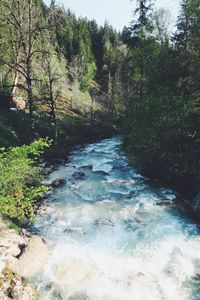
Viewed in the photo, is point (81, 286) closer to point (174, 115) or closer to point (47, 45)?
point (174, 115)

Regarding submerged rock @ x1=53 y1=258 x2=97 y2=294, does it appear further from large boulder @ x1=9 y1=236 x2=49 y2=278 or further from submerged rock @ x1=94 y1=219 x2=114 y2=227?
submerged rock @ x1=94 y1=219 x2=114 y2=227

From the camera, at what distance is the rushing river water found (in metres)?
11.6

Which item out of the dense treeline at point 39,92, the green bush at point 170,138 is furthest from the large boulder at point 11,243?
the green bush at point 170,138

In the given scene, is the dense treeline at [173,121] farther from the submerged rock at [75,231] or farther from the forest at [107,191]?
the submerged rock at [75,231]

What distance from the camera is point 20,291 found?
10.6 metres

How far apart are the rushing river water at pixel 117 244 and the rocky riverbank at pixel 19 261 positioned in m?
0.50

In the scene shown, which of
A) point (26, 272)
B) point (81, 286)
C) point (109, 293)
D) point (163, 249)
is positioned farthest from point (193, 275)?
point (26, 272)

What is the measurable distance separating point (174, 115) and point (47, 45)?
16036 millimetres

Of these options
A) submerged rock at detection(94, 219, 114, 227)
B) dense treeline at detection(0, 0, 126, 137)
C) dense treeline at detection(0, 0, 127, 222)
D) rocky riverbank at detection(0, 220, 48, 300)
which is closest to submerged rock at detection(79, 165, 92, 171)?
dense treeline at detection(0, 0, 127, 222)

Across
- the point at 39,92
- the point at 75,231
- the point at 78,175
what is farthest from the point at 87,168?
the point at 39,92

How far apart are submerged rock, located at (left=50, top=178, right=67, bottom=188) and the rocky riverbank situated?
700 centimetres

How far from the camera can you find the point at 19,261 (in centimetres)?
1230

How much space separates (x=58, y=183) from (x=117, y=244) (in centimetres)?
840

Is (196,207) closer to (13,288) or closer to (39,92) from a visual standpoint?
(13,288)
